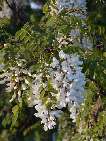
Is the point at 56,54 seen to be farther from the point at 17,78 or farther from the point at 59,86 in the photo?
the point at 17,78

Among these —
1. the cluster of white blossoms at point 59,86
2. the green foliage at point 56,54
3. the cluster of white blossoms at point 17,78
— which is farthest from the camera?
the cluster of white blossoms at point 17,78

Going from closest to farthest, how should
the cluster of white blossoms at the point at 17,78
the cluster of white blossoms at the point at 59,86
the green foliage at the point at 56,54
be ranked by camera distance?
1. the cluster of white blossoms at the point at 59,86
2. the green foliage at the point at 56,54
3. the cluster of white blossoms at the point at 17,78

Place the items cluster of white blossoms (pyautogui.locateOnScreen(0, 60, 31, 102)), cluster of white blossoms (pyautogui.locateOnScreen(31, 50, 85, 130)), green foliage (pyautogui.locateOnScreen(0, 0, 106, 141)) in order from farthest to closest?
1. cluster of white blossoms (pyautogui.locateOnScreen(0, 60, 31, 102))
2. green foliage (pyautogui.locateOnScreen(0, 0, 106, 141))
3. cluster of white blossoms (pyautogui.locateOnScreen(31, 50, 85, 130))

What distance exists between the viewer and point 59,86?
3996mm

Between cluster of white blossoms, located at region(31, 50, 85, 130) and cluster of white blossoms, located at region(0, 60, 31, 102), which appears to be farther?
cluster of white blossoms, located at region(0, 60, 31, 102)

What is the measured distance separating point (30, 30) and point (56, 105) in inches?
28.0

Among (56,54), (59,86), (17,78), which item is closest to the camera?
(59,86)

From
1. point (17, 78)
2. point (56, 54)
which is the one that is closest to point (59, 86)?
point (56, 54)

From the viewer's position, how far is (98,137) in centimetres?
503

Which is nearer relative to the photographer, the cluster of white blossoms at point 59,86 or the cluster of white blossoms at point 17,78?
the cluster of white blossoms at point 59,86

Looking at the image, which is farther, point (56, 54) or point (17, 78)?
point (17, 78)

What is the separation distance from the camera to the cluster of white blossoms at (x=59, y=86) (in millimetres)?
3893

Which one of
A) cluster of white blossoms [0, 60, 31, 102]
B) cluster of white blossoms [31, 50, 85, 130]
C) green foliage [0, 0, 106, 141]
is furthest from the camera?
cluster of white blossoms [0, 60, 31, 102]

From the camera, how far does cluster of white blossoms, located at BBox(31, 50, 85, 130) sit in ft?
12.8
